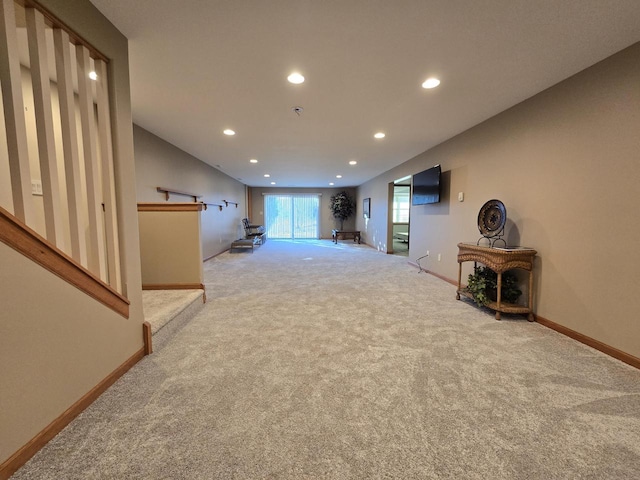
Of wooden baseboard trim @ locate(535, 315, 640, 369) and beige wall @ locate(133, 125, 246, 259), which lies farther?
beige wall @ locate(133, 125, 246, 259)

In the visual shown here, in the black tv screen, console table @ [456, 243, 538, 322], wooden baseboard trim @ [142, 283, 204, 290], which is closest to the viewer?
console table @ [456, 243, 538, 322]

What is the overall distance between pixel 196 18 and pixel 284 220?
9.30m

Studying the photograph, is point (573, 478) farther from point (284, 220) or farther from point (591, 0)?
point (284, 220)

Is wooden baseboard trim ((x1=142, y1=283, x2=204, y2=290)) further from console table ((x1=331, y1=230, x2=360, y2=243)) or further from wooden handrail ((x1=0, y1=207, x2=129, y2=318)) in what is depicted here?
console table ((x1=331, y1=230, x2=360, y2=243))

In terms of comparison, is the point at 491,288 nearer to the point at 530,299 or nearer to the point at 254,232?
the point at 530,299

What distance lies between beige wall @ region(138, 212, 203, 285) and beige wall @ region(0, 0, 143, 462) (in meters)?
0.94

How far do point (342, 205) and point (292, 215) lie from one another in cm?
218

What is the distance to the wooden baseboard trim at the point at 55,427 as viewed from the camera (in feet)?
3.27

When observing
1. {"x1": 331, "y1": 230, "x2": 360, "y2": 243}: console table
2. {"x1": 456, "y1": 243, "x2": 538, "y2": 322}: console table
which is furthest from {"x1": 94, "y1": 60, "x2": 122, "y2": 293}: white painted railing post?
{"x1": 331, "y1": 230, "x2": 360, "y2": 243}: console table

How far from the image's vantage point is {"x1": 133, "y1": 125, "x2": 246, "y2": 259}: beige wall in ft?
12.0

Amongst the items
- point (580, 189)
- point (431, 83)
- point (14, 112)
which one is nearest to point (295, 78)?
point (431, 83)

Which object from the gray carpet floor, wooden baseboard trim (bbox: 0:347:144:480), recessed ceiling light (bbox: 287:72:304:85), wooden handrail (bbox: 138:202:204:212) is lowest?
the gray carpet floor

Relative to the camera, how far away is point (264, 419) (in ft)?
4.22

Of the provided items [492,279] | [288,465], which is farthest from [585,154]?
[288,465]
